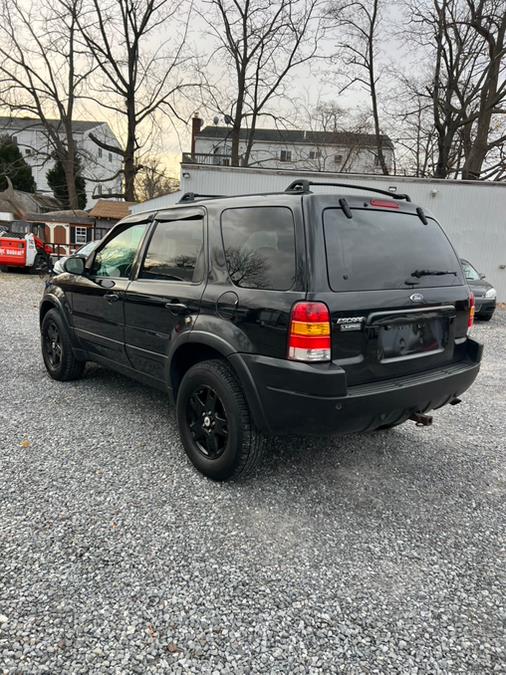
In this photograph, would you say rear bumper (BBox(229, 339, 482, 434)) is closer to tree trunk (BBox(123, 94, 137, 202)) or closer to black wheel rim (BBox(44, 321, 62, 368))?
black wheel rim (BBox(44, 321, 62, 368))

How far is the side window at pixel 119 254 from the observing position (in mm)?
3938

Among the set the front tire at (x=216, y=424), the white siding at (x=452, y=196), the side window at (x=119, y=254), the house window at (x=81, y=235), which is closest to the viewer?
the front tire at (x=216, y=424)

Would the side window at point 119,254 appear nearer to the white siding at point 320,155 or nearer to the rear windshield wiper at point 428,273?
the rear windshield wiper at point 428,273

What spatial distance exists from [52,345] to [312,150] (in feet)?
122

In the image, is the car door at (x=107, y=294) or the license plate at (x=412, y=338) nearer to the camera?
the license plate at (x=412, y=338)

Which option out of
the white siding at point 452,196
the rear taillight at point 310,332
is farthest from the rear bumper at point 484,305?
the rear taillight at point 310,332

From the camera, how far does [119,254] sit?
165 inches

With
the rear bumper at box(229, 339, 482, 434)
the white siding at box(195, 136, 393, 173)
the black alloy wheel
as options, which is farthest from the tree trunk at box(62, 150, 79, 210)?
the rear bumper at box(229, 339, 482, 434)

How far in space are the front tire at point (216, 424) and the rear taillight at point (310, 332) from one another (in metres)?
0.55

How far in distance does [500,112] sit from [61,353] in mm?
23215

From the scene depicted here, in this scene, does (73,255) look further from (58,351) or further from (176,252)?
(176,252)

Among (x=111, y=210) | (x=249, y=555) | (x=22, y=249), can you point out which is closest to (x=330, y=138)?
(x=111, y=210)

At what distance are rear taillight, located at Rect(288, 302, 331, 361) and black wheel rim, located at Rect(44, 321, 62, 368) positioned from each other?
3.38 meters

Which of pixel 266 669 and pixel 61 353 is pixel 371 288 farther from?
pixel 61 353
